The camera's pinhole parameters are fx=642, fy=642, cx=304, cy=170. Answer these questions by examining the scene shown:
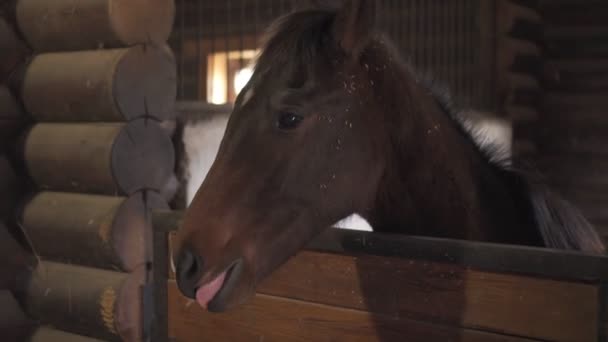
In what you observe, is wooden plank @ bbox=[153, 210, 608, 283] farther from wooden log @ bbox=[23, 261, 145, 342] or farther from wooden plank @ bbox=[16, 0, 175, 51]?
wooden plank @ bbox=[16, 0, 175, 51]

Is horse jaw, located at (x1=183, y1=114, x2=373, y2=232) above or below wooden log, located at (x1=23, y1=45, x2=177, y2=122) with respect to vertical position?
below

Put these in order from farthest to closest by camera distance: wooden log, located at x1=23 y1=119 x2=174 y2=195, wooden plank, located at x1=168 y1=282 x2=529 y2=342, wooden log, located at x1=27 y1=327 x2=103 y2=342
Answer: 1. wooden log, located at x1=27 y1=327 x2=103 y2=342
2. wooden log, located at x1=23 y1=119 x2=174 y2=195
3. wooden plank, located at x1=168 y1=282 x2=529 y2=342

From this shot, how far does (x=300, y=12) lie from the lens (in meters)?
1.70

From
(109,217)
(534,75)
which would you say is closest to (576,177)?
(534,75)

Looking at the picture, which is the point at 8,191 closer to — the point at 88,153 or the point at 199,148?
the point at 88,153

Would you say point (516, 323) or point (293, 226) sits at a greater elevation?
point (293, 226)

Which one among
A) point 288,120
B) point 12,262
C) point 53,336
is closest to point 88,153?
A: point 12,262

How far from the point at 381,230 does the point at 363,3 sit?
0.62 meters

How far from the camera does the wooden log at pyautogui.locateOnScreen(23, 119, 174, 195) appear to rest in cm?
263

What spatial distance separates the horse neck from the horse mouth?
457mm

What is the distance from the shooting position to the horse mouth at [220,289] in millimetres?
1417

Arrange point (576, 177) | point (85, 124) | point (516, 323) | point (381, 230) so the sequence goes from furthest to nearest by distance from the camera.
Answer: point (576, 177)
point (85, 124)
point (381, 230)
point (516, 323)

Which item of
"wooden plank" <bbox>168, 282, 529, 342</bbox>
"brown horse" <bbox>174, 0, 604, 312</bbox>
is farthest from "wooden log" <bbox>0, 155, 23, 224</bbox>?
"brown horse" <bbox>174, 0, 604, 312</bbox>

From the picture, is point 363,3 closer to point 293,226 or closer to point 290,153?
point 290,153
